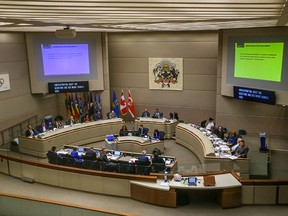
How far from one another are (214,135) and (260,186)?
417 cm

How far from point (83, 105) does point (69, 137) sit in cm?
383

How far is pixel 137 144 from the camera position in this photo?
40.6 ft

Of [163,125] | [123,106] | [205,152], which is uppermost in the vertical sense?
[123,106]

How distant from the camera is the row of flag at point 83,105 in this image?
54.9 feet

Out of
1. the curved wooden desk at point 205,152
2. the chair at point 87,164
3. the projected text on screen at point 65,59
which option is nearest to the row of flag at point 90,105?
the projected text on screen at point 65,59

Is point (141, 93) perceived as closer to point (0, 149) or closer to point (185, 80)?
point (185, 80)

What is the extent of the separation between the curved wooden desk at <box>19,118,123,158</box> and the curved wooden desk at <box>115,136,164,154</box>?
1.85 m

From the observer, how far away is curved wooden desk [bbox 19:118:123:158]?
40.7ft

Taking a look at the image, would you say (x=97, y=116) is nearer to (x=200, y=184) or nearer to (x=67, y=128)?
(x=67, y=128)

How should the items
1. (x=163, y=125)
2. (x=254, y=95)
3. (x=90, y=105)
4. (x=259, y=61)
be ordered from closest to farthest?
(x=259, y=61), (x=254, y=95), (x=163, y=125), (x=90, y=105)

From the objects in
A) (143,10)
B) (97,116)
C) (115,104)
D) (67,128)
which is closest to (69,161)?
(67,128)

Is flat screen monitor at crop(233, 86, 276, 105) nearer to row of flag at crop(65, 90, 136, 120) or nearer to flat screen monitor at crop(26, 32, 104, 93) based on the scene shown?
row of flag at crop(65, 90, 136, 120)

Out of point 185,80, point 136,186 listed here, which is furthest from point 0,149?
point 185,80

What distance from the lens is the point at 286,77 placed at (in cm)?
1192
